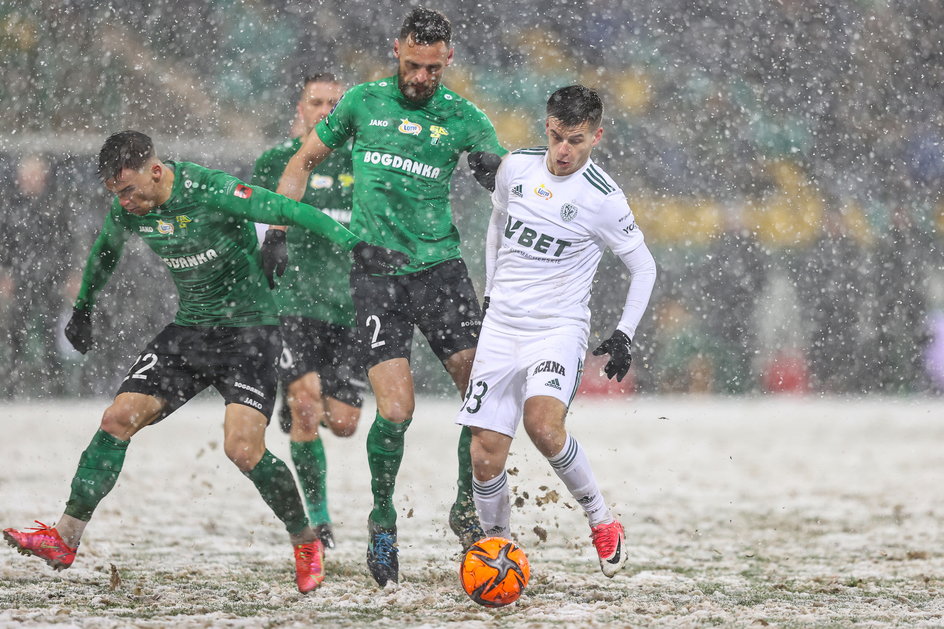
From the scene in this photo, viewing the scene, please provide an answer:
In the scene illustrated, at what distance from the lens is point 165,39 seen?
18172 millimetres

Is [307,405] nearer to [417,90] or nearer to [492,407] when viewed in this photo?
[492,407]

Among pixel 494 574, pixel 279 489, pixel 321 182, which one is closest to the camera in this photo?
pixel 494 574

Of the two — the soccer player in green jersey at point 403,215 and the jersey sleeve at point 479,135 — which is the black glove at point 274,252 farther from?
the jersey sleeve at point 479,135

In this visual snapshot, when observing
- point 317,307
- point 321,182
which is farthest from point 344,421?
point 321,182

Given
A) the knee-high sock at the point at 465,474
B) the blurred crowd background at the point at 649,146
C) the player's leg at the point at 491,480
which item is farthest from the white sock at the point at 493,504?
the blurred crowd background at the point at 649,146

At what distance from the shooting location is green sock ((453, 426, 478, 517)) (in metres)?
5.93

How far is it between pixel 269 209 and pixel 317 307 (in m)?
1.81

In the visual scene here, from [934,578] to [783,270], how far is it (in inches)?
434

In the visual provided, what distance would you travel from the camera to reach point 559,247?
553 cm

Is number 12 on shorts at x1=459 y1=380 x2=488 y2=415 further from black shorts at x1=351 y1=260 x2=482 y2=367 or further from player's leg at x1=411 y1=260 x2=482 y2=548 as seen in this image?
black shorts at x1=351 y1=260 x2=482 y2=367

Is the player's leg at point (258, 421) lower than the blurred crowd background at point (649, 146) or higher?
lower

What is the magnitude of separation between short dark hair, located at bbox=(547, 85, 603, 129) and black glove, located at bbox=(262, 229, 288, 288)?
1409mm

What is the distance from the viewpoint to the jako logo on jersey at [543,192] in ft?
18.2

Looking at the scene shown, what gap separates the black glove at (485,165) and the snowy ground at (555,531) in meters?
1.59
